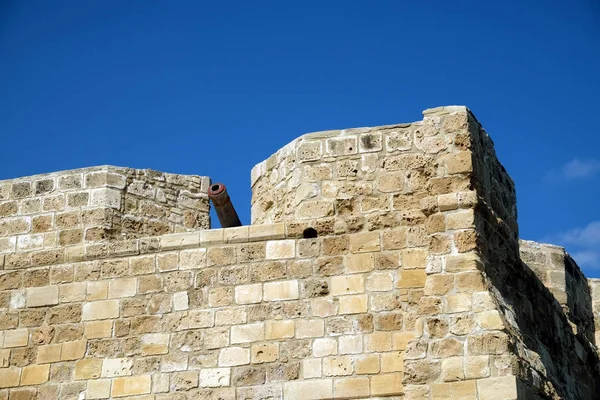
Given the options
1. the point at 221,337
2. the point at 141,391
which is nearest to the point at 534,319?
the point at 221,337

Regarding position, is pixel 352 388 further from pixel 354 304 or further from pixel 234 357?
pixel 234 357

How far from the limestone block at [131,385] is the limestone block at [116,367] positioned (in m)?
0.05

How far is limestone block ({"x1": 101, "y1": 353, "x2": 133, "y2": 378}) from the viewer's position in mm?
10008

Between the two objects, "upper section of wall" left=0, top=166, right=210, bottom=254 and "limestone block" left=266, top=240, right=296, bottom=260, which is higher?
"upper section of wall" left=0, top=166, right=210, bottom=254

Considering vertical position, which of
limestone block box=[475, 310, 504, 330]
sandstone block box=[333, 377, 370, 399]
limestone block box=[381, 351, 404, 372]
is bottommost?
sandstone block box=[333, 377, 370, 399]

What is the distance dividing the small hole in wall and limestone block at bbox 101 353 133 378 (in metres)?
1.80

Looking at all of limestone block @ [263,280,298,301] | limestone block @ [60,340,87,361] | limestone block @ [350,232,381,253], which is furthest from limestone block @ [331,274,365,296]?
limestone block @ [60,340,87,361]

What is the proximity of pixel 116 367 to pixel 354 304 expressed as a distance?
6.92ft

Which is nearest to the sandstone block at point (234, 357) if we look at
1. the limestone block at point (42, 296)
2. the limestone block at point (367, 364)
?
the limestone block at point (367, 364)

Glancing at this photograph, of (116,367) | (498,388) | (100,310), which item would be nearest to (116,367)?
(116,367)

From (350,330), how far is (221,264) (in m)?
1.31

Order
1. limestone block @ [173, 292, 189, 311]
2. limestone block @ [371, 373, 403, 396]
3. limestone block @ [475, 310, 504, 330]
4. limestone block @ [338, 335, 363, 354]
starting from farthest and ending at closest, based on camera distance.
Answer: limestone block @ [173, 292, 189, 311]
limestone block @ [338, 335, 363, 354]
limestone block @ [371, 373, 403, 396]
limestone block @ [475, 310, 504, 330]

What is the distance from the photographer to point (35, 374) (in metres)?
10.3

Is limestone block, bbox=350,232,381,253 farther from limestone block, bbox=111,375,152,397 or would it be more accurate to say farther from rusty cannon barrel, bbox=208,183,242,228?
limestone block, bbox=111,375,152,397
